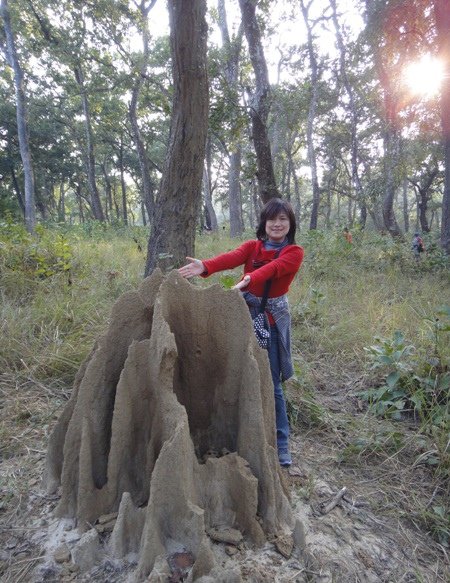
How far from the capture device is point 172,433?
1.57 metres

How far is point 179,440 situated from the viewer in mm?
1476

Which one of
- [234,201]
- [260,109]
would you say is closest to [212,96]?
[260,109]

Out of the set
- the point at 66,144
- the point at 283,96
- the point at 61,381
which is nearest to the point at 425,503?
the point at 61,381

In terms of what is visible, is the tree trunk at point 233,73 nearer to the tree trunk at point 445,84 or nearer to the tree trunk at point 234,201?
the tree trunk at point 234,201

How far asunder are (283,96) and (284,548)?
12.5m

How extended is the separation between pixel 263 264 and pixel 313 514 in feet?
5.07

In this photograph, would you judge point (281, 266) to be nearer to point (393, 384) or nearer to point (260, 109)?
point (393, 384)

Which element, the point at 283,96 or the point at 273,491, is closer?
the point at 273,491

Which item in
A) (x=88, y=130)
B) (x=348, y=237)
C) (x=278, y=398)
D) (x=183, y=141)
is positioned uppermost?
(x=88, y=130)

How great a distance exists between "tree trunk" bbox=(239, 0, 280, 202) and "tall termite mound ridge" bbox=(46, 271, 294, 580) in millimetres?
5697

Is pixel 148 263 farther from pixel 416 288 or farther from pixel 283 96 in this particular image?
pixel 283 96

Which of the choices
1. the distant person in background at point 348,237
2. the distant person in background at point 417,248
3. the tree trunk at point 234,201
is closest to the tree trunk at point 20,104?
the tree trunk at point 234,201

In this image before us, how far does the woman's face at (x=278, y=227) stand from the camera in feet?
7.96

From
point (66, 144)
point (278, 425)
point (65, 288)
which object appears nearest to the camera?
point (278, 425)
